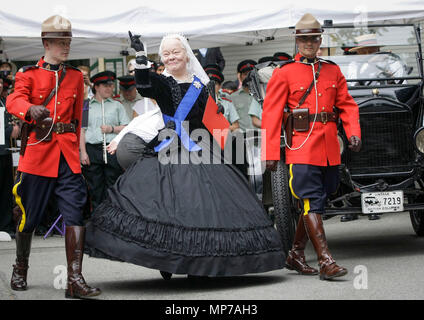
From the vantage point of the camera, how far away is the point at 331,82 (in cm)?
712

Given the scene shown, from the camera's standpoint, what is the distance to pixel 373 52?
9.22 metres

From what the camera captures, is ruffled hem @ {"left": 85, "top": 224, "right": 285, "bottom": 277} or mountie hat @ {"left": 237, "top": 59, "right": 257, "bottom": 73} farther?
mountie hat @ {"left": 237, "top": 59, "right": 257, "bottom": 73}

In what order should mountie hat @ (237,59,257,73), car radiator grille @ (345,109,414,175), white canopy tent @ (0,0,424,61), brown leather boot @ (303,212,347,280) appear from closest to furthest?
1. brown leather boot @ (303,212,347,280)
2. car radiator grille @ (345,109,414,175)
3. white canopy tent @ (0,0,424,61)
4. mountie hat @ (237,59,257,73)

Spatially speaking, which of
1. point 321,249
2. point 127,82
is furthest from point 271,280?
point 127,82

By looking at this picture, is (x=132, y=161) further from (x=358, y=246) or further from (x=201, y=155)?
(x=358, y=246)

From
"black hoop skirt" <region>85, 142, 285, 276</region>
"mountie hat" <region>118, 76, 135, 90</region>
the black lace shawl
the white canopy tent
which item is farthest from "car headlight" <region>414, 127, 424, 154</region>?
"mountie hat" <region>118, 76, 135, 90</region>

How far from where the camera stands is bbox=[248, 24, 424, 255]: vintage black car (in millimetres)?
7875

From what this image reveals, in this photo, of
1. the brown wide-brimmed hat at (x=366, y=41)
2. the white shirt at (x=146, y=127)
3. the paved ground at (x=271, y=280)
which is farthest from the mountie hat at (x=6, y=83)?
the brown wide-brimmed hat at (x=366, y=41)

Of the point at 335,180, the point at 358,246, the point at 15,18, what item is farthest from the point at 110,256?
the point at 15,18

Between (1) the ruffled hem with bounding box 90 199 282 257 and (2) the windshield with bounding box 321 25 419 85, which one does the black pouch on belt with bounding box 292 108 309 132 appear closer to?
(1) the ruffled hem with bounding box 90 199 282 257

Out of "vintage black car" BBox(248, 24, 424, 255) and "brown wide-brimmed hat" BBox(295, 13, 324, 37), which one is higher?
"brown wide-brimmed hat" BBox(295, 13, 324, 37)

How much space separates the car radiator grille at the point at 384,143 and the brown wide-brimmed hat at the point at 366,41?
46.6 inches

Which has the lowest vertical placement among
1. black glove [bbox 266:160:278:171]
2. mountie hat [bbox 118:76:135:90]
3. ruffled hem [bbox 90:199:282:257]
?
ruffled hem [bbox 90:199:282:257]

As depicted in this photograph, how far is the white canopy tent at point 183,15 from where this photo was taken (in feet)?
34.7
